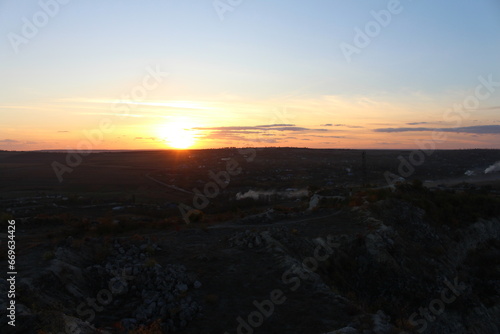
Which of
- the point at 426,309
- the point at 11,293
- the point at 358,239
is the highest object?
the point at 11,293

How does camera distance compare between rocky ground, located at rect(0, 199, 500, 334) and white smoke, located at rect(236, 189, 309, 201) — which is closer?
rocky ground, located at rect(0, 199, 500, 334)

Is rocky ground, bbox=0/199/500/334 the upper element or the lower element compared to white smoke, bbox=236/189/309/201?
upper

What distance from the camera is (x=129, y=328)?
915cm

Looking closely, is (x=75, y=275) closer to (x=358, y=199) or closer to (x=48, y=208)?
(x=358, y=199)

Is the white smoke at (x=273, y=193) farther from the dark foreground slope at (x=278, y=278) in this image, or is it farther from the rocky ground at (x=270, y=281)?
the rocky ground at (x=270, y=281)

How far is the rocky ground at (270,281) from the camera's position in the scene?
375 inches

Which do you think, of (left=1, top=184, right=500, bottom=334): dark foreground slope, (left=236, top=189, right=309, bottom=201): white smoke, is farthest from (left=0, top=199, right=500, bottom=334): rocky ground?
(left=236, top=189, right=309, bottom=201): white smoke

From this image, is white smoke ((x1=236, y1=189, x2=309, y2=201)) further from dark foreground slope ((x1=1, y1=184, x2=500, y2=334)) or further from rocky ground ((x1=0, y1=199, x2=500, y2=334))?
rocky ground ((x1=0, y1=199, x2=500, y2=334))

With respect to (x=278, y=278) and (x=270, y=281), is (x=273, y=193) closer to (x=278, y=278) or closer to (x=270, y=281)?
A: (x=278, y=278)

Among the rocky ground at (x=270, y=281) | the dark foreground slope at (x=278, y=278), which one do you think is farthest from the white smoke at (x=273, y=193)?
the rocky ground at (x=270, y=281)

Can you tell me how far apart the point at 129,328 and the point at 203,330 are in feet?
6.72

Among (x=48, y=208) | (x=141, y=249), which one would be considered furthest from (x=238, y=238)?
(x=48, y=208)

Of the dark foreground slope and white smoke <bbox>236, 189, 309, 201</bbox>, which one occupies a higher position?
the dark foreground slope

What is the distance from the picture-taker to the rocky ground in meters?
9.53
